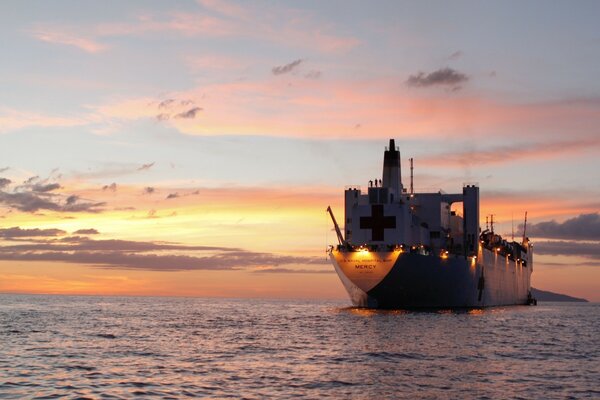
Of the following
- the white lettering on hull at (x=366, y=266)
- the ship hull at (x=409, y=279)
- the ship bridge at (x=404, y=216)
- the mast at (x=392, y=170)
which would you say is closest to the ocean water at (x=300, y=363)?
the white lettering on hull at (x=366, y=266)

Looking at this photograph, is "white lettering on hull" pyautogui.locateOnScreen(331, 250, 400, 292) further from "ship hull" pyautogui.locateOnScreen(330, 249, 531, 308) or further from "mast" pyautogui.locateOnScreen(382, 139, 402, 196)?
"mast" pyautogui.locateOnScreen(382, 139, 402, 196)

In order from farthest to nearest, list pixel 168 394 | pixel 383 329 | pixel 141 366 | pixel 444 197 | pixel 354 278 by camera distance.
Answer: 1. pixel 444 197
2. pixel 354 278
3. pixel 383 329
4. pixel 141 366
5. pixel 168 394

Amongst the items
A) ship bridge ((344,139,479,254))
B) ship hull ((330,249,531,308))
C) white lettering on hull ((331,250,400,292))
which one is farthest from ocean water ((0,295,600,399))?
ship bridge ((344,139,479,254))

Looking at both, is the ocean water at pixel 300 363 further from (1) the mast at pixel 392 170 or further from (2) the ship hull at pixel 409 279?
(1) the mast at pixel 392 170

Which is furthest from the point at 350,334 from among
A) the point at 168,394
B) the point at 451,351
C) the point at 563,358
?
the point at 168,394

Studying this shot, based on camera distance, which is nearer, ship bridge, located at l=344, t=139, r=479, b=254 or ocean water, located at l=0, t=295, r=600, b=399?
ocean water, located at l=0, t=295, r=600, b=399

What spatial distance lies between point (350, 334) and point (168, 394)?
32.3 m

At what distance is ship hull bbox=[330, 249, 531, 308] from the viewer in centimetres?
8938

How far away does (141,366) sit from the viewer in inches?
1539

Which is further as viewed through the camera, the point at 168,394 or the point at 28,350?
the point at 28,350

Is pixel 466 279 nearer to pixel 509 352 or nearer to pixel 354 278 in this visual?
pixel 354 278

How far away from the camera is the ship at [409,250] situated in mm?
90312

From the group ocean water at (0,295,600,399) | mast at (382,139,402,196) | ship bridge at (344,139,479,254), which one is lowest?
ocean water at (0,295,600,399)

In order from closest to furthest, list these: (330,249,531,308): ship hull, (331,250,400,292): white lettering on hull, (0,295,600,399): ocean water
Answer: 1. (0,295,600,399): ocean water
2. (331,250,400,292): white lettering on hull
3. (330,249,531,308): ship hull
